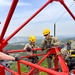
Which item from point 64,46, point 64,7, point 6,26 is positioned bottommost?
point 64,46

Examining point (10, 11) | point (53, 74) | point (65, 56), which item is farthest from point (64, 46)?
point (53, 74)

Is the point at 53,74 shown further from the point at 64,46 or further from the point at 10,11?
the point at 64,46

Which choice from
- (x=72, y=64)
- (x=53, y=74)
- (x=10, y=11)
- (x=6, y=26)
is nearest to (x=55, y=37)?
(x=72, y=64)

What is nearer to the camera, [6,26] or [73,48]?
[6,26]

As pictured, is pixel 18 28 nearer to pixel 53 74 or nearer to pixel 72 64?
pixel 72 64

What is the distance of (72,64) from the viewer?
10.4 metres

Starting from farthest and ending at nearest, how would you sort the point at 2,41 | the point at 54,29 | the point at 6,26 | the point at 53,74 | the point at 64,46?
1. the point at 54,29
2. the point at 64,46
3. the point at 2,41
4. the point at 6,26
5. the point at 53,74

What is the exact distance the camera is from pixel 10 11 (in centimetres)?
764

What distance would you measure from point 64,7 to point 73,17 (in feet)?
2.06

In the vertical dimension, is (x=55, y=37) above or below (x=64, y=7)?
below

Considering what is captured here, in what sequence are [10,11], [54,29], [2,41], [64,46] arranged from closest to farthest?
1. [10,11]
2. [2,41]
3. [64,46]
4. [54,29]

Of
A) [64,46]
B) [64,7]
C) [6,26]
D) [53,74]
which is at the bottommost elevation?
[53,74]

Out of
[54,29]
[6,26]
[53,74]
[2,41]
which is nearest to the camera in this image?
[53,74]

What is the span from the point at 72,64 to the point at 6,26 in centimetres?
307
